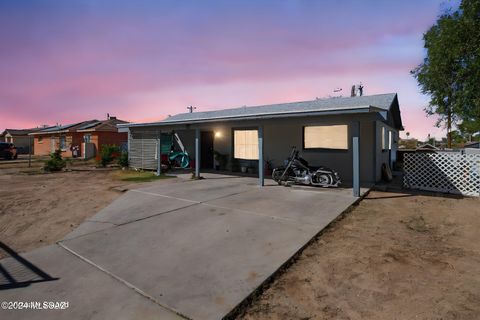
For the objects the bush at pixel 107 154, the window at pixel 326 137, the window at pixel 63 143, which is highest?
the window at pixel 63 143

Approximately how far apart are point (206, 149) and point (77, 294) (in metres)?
11.5

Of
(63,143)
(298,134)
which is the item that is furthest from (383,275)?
(63,143)

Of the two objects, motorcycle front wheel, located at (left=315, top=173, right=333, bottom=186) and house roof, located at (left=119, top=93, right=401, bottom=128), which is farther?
motorcycle front wheel, located at (left=315, top=173, right=333, bottom=186)

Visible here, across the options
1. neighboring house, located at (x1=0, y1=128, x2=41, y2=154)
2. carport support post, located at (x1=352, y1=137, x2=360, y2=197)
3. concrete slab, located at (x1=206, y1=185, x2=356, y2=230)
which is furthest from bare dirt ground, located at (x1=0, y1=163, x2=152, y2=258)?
neighboring house, located at (x1=0, y1=128, x2=41, y2=154)

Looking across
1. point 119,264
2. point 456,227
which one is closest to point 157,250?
point 119,264

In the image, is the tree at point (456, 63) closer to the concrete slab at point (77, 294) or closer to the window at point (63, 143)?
the concrete slab at point (77, 294)

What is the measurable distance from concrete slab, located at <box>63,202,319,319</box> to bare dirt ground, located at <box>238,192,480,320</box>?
276 millimetres

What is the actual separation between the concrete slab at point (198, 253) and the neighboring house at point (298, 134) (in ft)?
11.8

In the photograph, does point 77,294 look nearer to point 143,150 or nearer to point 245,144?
point 245,144

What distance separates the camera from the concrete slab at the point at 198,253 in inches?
114

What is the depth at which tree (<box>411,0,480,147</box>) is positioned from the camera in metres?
13.1

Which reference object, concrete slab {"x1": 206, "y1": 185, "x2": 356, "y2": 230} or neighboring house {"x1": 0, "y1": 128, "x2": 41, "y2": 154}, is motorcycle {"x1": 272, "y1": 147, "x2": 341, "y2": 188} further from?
neighboring house {"x1": 0, "y1": 128, "x2": 41, "y2": 154}

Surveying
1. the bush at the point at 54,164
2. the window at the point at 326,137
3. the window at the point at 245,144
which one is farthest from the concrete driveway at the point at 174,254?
the bush at the point at 54,164

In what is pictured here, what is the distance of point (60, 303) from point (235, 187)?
616 cm
